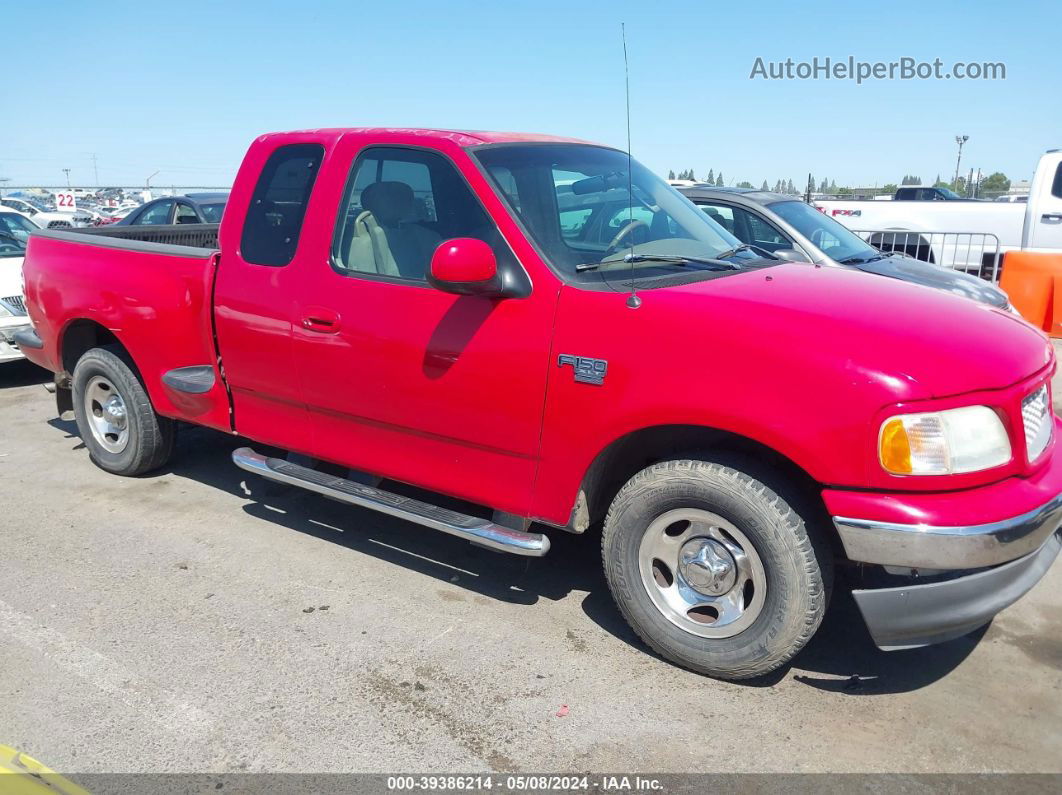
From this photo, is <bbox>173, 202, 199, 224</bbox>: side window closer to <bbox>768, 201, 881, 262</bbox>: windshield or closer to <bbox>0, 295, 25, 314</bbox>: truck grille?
<bbox>0, 295, 25, 314</bbox>: truck grille

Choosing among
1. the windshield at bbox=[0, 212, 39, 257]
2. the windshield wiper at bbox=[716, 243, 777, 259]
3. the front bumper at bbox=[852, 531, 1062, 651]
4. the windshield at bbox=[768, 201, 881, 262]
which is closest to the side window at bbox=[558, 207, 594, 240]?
the windshield wiper at bbox=[716, 243, 777, 259]

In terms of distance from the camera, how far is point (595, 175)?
4.24 m

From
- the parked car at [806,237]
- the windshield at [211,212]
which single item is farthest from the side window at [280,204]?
the windshield at [211,212]

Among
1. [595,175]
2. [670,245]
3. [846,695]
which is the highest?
[595,175]

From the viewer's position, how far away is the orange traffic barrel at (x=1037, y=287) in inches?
384

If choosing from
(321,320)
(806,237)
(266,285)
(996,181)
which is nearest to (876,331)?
(321,320)

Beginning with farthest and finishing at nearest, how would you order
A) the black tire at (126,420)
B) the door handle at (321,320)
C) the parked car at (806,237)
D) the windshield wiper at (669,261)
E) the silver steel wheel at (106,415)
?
1. the parked car at (806,237)
2. the silver steel wheel at (106,415)
3. the black tire at (126,420)
4. the door handle at (321,320)
5. the windshield wiper at (669,261)

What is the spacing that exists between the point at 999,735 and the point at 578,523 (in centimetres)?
166

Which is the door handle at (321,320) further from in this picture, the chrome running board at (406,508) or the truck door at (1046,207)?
the truck door at (1046,207)

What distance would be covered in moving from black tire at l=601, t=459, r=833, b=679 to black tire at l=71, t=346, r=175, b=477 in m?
3.21

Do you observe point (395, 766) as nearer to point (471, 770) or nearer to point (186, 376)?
point (471, 770)

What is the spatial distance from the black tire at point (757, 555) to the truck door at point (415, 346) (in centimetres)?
48

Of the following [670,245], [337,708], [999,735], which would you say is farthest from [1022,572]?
[337,708]

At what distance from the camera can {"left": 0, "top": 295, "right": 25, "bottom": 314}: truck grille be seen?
797 cm
